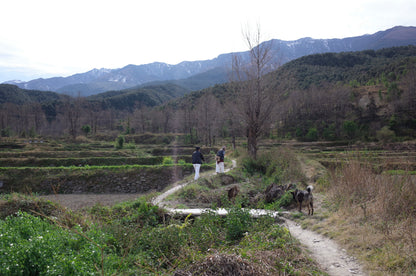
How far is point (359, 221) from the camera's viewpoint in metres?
5.22

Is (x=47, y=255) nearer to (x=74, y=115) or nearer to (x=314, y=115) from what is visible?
(x=314, y=115)

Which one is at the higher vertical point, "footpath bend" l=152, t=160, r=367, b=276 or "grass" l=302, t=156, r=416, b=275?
"grass" l=302, t=156, r=416, b=275

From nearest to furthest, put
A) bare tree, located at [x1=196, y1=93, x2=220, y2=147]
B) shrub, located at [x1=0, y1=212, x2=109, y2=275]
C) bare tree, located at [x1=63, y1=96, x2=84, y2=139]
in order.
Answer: shrub, located at [x1=0, y1=212, x2=109, y2=275], bare tree, located at [x1=196, y1=93, x2=220, y2=147], bare tree, located at [x1=63, y1=96, x2=84, y2=139]

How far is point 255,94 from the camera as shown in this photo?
14172 mm

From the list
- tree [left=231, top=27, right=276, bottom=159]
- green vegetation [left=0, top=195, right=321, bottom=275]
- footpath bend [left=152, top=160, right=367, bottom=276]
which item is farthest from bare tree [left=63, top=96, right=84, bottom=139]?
footpath bend [left=152, top=160, right=367, bottom=276]

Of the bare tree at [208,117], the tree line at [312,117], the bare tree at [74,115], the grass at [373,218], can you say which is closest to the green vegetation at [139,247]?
the grass at [373,218]

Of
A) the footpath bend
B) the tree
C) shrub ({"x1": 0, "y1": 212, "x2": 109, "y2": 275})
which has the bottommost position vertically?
the footpath bend

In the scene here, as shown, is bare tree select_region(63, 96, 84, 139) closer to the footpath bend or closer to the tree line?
the tree line

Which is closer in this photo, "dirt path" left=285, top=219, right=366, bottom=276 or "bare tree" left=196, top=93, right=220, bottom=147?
"dirt path" left=285, top=219, right=366, bottom=276

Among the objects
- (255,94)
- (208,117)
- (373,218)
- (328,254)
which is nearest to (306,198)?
(373,218)

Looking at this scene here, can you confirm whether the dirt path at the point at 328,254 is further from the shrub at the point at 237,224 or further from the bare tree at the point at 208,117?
the bare tree at the point at 208,117

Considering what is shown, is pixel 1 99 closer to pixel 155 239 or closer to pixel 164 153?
pixel 164 153

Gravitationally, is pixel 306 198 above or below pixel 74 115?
below

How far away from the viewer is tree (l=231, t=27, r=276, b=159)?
14109mm
